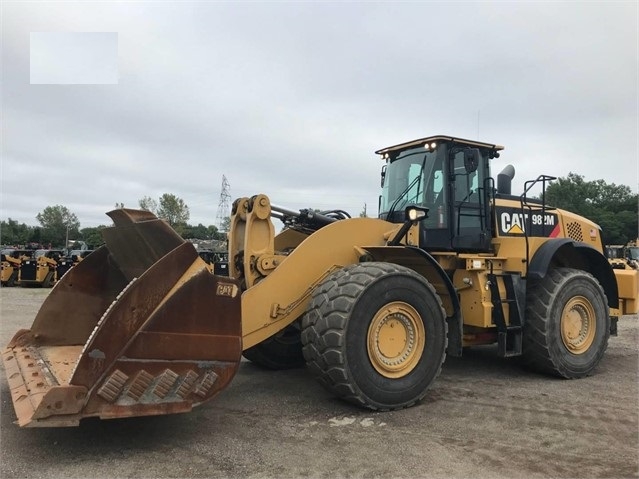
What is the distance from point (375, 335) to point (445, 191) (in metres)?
2.24

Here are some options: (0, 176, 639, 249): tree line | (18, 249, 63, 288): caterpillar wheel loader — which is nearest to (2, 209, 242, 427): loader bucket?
(18, 249, 63, 288): caterpillar wheel loader

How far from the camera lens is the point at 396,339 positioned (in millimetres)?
4863

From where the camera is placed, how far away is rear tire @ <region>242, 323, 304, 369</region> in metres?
6.21

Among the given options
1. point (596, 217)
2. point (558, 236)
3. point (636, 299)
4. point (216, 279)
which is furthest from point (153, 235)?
point (596, 217)

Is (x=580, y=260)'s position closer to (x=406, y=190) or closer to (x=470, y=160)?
(x=470, y=160)

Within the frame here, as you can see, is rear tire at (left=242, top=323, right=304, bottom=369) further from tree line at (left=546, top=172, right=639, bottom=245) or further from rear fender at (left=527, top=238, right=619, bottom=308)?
tree line at (left=546, top=172, right=639, bottom=245)

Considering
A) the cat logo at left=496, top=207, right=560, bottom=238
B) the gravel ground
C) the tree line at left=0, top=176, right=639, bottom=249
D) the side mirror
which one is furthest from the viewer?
the tree line at left=0, top=176, right=639, bottom=249

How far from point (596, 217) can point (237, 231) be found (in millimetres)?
60978

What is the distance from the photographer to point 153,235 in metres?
4.45

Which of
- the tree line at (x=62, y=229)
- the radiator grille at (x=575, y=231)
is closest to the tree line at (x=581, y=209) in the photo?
the tree line at (x=62, y=229)

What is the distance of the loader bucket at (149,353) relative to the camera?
3.38m

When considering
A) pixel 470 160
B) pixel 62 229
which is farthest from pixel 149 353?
pixel 62 229

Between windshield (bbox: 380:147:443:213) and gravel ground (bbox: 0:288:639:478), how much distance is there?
2.20m

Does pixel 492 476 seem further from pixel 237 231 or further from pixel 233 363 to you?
pixel 237 231
